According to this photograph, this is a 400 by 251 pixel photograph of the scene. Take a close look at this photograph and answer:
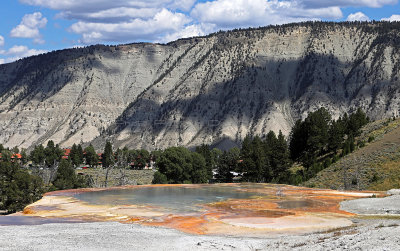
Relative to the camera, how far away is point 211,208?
33875 mm

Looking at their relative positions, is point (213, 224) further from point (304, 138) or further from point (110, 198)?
point (304, 138)

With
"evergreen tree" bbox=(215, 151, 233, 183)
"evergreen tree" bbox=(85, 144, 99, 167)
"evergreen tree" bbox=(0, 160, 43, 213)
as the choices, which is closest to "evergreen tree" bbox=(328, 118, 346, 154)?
"evergreen tree" bbox=(215, 151, 233, 183)

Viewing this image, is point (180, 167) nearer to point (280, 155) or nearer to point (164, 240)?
point (280, 155)

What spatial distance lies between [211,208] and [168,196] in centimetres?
845

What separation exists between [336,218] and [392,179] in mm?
23336

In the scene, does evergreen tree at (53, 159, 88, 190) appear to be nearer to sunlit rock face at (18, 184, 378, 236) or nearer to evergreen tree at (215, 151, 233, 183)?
sunlit rock face at (18, 184, 378, 236)

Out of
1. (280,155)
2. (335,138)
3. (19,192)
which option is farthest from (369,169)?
(19,192)

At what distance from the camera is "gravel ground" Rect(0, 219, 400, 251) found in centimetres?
1909

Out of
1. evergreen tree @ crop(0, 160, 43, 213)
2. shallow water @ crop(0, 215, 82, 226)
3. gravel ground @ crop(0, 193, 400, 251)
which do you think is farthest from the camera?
evergreen tree @ crop(0, 160, 43, 213)

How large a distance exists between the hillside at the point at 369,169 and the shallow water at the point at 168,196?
45.1 feet

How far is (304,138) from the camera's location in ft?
278

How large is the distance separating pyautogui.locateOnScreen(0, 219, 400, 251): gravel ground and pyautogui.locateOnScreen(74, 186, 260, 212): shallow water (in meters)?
8.98


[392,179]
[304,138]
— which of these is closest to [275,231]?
[392,179]

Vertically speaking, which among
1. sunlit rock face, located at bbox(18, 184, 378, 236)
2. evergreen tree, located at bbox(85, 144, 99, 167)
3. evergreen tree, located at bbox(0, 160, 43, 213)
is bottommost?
evergreen tree, located at bbox(0, 160, 43, 213)
